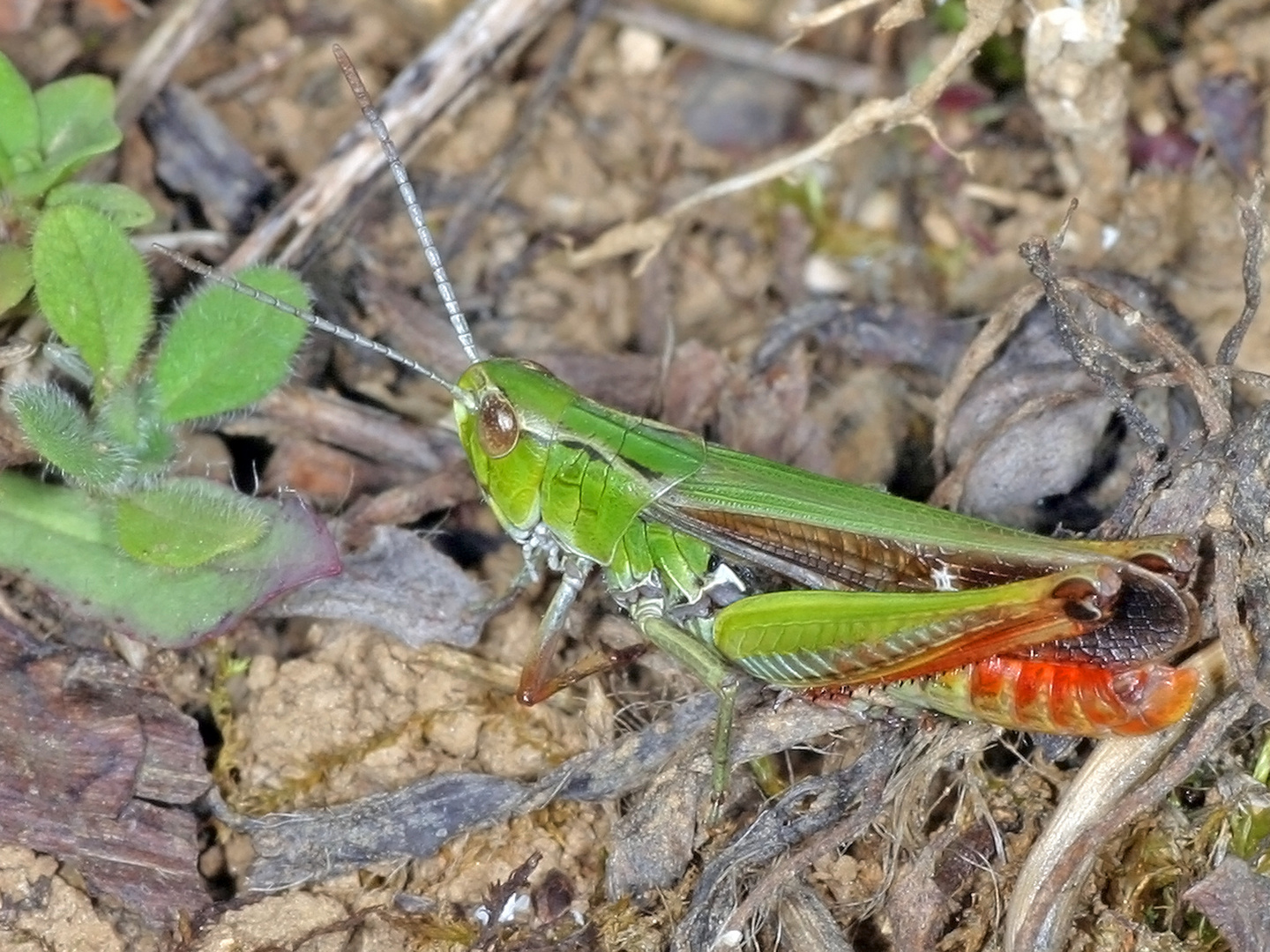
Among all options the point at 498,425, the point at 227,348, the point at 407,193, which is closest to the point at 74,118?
the point at 227,348

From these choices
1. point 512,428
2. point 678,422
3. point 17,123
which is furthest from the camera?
point 678,422

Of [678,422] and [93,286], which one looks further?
[678,422]

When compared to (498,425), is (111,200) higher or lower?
higher

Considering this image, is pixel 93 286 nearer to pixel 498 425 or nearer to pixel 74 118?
pixel 74 118

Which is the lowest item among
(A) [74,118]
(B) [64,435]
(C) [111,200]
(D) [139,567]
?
(D) [139,567]

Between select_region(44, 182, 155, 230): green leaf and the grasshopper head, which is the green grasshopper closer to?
the grasshopper head

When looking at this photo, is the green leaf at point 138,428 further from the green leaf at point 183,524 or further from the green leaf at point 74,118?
the green leaf at point 74,118

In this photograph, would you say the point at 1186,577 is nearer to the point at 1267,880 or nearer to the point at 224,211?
the point at 1267,880

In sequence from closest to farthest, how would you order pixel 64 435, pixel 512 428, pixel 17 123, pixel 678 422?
pixel 64 435 < pixel 512 428 < pixel 17 123 < pixel 678 422
